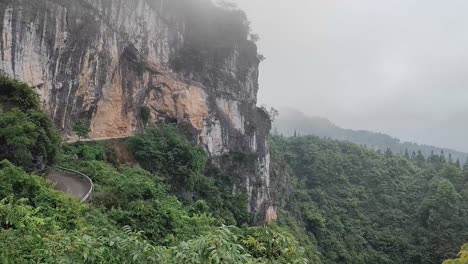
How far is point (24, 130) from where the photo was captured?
15.0 m

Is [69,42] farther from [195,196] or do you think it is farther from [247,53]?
[247,53]

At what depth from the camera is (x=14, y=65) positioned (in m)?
20.6

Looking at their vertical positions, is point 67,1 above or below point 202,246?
above

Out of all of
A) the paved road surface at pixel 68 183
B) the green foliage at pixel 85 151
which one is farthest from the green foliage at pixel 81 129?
the paved road surface at pixel 68 183

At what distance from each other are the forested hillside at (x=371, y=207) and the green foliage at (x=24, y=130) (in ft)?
89.9

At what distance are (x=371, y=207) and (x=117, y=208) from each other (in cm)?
4799

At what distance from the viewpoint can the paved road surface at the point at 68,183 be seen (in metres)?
16.8

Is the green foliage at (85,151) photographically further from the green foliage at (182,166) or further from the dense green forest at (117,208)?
the green foliage at (182,166)

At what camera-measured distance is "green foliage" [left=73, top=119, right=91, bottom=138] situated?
2539 cm

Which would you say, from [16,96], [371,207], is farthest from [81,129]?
[371,207]

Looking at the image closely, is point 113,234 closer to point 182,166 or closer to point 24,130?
point 24,130

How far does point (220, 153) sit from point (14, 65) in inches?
716

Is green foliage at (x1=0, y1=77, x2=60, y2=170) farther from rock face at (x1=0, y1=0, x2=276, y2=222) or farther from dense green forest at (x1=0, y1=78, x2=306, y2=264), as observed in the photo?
rock face at (x1=0, y1=0, x2=276, y2=222)

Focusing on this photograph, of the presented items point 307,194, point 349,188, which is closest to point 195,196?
point 307,194
